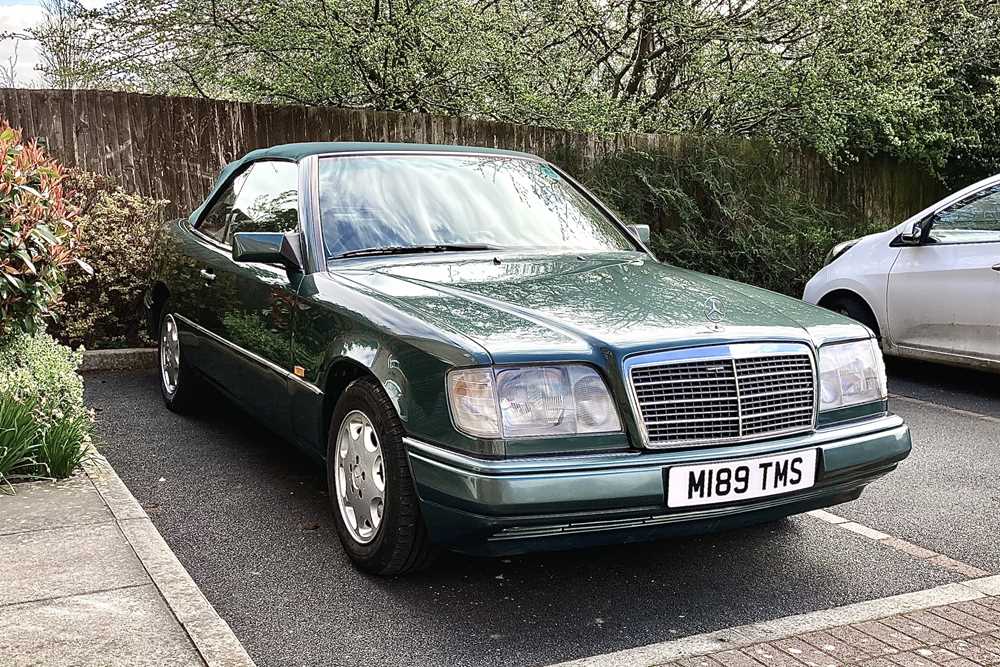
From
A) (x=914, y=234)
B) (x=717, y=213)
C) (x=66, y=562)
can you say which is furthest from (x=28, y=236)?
(x=717, y=213)

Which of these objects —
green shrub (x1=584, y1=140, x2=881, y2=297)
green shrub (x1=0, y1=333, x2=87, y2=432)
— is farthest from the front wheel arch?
green shrub (x1=0, y1=333, x2=87, y2=432)

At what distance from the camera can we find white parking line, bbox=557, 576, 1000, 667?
3.34 m

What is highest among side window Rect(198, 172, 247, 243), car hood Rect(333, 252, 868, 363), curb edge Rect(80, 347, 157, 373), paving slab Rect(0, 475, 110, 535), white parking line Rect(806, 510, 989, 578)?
side window Rect(198, 172, 247, 243)

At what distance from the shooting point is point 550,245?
5.02 m

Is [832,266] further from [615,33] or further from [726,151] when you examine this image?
[615,33]

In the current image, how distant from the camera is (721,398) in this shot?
3555 mm

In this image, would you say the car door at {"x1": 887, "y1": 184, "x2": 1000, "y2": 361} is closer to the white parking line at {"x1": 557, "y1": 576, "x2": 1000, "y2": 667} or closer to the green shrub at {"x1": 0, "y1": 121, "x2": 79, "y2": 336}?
the white parking line at {"x1": 557, "y1": 576, "x2": 1000, "y2": 667}

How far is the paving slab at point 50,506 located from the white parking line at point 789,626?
200 cm

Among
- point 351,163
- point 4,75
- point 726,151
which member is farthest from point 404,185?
point 4,75

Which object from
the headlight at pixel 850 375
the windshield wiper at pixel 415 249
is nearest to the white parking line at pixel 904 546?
the headlight at pixel 850 375

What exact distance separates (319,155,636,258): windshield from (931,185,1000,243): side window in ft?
10.7

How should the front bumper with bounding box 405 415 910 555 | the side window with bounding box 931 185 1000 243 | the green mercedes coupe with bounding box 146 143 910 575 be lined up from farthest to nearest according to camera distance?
1. the side window with bounding box 931 185 1000 243
2. the green mercedes coupe with bounding box 146 143 910 575
3. the front bumper with bounding box 405 415 910 555

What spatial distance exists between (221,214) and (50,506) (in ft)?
7.43

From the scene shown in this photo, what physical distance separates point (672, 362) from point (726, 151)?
343 inches
